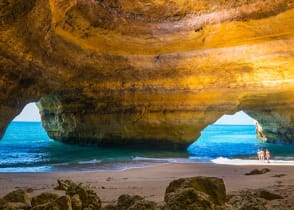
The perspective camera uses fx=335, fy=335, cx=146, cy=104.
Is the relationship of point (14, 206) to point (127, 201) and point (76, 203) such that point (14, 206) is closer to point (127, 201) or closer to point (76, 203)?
point (76, 203)

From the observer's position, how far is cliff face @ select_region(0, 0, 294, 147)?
14242 mm

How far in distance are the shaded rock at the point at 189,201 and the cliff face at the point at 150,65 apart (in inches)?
359

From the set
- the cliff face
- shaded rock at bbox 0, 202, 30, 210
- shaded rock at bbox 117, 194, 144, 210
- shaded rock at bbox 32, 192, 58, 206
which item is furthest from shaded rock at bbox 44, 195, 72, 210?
the cliff face

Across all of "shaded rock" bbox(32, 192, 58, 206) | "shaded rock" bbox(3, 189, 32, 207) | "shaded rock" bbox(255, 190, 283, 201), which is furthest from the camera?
"shaded rock" bbox(255, 190, 283, 201)

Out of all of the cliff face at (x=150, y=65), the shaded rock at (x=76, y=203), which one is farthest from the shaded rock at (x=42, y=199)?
the cliff face at (x=150, y=65)

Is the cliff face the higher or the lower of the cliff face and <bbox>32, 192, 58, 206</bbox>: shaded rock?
the higher

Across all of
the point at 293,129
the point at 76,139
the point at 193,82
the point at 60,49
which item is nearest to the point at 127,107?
the point at 193,82

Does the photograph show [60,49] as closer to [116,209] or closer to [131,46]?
[131,46]

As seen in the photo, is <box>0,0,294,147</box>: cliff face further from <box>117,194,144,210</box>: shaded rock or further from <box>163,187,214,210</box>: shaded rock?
<box>163,187,214,210</box>: shaded rock

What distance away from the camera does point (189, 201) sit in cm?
347

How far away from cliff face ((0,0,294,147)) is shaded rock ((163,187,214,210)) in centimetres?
911

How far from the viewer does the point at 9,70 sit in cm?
1270

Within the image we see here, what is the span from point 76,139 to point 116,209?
2308cm

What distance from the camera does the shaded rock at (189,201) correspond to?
3.42 m
